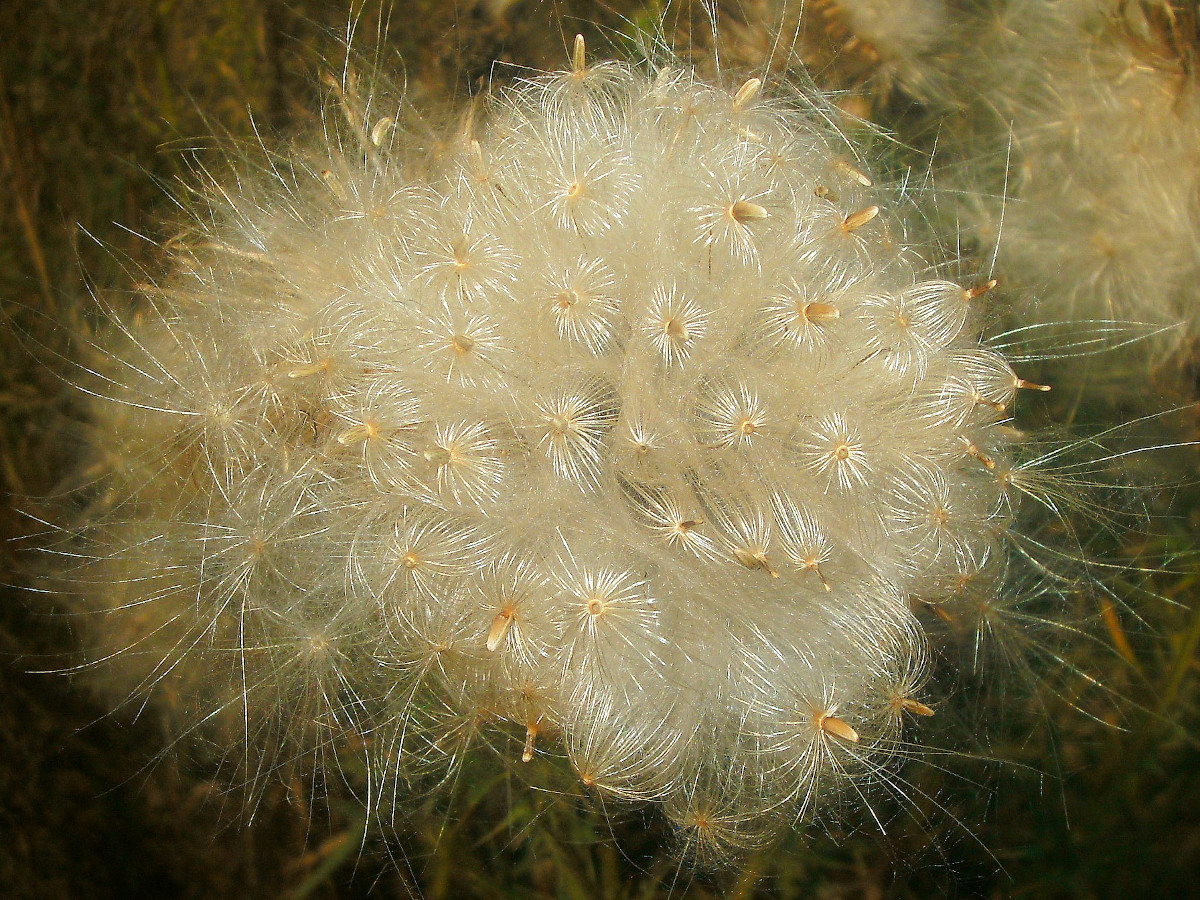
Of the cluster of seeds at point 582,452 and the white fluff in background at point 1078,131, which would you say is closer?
the cluster of seeds at point 582,452

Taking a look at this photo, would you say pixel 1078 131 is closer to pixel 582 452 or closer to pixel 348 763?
pixel 582 452

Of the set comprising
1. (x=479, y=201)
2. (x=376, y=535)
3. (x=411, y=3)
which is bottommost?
(x=376, y=535)

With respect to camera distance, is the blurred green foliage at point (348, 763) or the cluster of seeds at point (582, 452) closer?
the cluster of seeds at point (582, 452)

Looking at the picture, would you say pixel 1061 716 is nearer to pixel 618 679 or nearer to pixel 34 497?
pixel 618 679

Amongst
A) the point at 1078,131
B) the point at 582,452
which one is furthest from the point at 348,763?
the point at 1078,131

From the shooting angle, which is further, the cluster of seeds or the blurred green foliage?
the blurred green foliage

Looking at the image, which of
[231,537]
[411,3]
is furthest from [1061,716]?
[411,3]

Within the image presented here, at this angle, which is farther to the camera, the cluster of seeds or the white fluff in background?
the white fluff in background

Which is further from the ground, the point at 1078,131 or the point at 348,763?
the point at 1078,131
